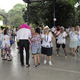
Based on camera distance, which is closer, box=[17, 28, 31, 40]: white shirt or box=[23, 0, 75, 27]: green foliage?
box=[17, 28, 31, 40]: white shirt

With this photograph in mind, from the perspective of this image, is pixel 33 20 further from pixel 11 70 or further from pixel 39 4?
pixel 11 70

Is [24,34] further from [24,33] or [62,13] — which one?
[62,13]

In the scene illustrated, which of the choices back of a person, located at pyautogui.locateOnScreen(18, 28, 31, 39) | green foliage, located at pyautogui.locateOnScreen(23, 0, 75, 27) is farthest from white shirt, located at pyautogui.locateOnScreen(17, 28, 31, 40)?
green foliage, located at pyautogui.locateOnScreen(23, 0, 75, 27)

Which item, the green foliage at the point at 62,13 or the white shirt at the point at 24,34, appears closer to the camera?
the white shirt at the point at 24,34

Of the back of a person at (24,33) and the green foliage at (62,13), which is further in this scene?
the green foliage at (62,13)

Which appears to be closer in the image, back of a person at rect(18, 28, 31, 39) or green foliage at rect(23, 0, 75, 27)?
back of a person at rect(18, 28, 31, 39)

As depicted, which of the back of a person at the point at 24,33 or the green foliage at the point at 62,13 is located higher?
the green foliage at the point at 62,13

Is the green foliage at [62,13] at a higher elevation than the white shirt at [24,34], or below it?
higher

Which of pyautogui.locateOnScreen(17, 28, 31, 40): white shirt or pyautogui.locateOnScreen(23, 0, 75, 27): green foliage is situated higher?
pyautogui.locateOnScreen(23, 0, 75, 27): green foliage

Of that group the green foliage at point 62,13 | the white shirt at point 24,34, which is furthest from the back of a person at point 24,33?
the green foliage at point 62,13

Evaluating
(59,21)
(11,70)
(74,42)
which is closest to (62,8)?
(59,21)

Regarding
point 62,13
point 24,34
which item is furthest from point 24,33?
point 62,13

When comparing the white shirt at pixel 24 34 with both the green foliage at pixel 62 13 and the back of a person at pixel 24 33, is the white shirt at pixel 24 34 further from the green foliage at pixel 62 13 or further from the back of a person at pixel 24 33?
the green foliage at pixel 62 13

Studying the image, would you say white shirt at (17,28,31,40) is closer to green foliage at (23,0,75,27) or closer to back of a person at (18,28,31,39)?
back of a person at (18,28,31,39)
